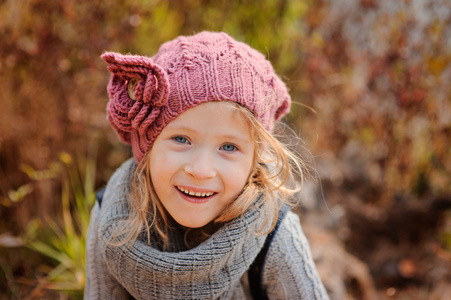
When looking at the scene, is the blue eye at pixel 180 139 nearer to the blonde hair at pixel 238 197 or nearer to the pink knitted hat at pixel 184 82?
the pink knitted hat at pixel 184 82

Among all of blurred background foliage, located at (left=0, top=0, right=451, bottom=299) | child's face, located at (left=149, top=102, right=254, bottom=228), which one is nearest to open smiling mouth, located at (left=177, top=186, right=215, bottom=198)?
child's face, located at (left=149, top=102, right=254, bottom=228)

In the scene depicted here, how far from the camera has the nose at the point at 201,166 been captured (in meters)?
1.45

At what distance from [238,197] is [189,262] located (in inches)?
12.7

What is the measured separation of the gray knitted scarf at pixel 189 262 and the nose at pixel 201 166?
278mm

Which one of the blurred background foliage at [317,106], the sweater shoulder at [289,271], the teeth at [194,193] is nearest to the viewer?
the teeth at [194,193]

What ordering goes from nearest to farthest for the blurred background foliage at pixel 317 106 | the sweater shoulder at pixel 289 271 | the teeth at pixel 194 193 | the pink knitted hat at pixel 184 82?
the pink knitted hat at pixel 184 82, the teeth at pixel 194 193, the sweater shoulder at pixel 289 271, the blurred background foliage at pixel 317 106

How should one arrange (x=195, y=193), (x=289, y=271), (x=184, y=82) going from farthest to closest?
(x=289, y=271), (x=195, y=193), (x=184, y=82)

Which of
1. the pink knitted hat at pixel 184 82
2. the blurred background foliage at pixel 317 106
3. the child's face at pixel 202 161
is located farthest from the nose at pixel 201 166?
the blurred background foliage at pixel 317 106

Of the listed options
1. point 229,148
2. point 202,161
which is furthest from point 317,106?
point 202,161

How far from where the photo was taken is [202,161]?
145cm

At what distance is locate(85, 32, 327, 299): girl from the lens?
56.8 inches

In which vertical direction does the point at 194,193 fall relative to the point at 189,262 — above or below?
above

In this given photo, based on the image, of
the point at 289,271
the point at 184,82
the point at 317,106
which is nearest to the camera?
the point at 184,82

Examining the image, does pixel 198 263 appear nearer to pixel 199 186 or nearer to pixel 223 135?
pixel 199 186
